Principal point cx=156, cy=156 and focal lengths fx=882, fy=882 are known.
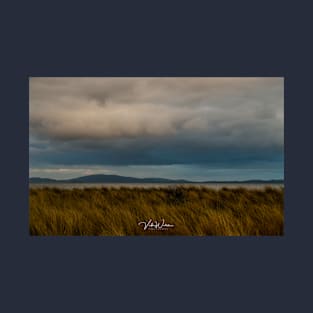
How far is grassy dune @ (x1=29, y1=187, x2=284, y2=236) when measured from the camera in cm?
1241

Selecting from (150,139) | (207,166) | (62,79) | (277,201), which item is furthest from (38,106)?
(277,201)

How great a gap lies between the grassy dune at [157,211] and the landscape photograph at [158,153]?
0.05 feet

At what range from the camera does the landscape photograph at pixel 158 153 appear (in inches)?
489

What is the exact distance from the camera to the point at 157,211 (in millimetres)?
12523

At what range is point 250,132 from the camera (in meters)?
12.5

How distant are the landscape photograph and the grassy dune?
0.05 feet

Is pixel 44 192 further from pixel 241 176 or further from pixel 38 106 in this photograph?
pixel 241 176

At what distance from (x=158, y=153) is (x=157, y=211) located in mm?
824

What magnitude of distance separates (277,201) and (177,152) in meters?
1.57

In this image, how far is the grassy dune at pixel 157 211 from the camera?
489 inches
